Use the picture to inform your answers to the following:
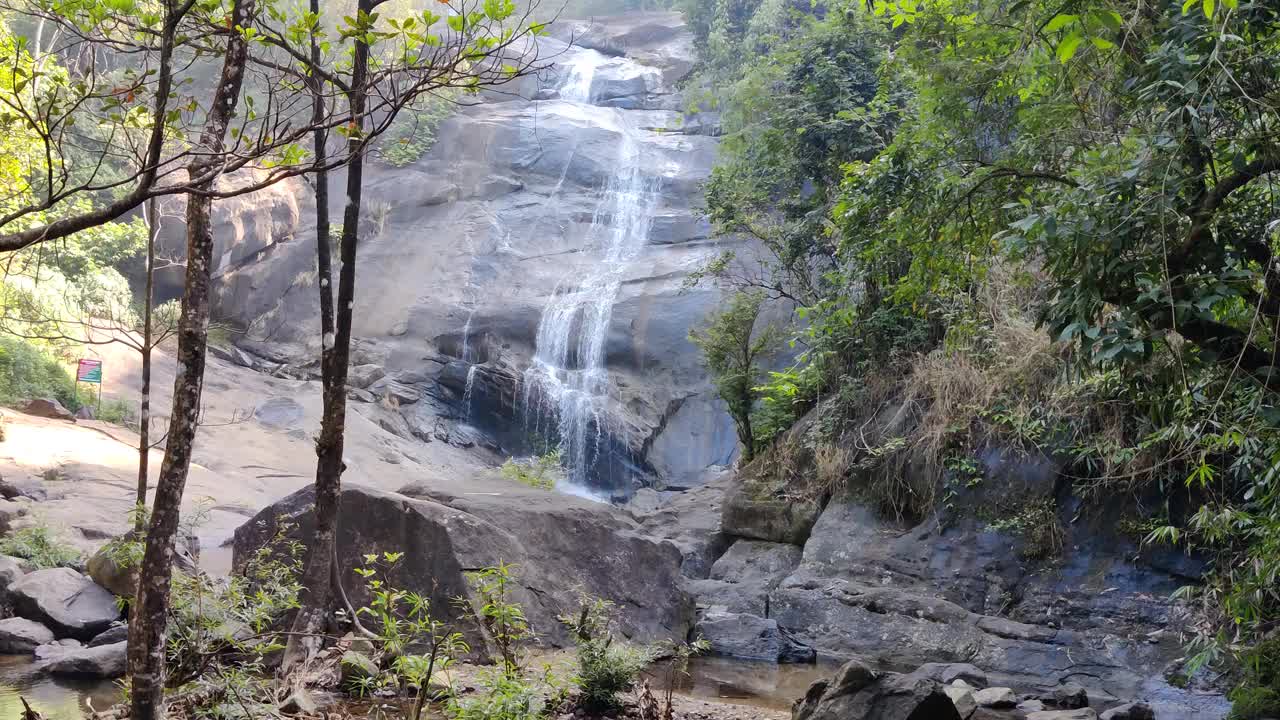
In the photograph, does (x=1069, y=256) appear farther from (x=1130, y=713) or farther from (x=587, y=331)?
(x=587, y=331)

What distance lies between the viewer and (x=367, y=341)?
26.6m

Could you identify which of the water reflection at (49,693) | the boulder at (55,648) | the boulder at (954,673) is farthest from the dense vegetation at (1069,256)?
the boulder at (55,648)

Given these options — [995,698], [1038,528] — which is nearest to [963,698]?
[995,698]

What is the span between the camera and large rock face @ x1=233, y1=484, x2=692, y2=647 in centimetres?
871

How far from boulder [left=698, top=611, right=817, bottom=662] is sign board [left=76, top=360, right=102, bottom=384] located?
40.5 feet

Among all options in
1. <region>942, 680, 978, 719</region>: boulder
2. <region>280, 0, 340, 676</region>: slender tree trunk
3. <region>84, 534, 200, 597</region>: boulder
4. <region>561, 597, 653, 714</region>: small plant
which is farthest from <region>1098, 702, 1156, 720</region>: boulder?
<region>84, 534, 200, 597</region>: boulder

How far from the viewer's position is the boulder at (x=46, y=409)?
713 inches

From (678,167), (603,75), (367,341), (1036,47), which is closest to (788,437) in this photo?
(1036,47)

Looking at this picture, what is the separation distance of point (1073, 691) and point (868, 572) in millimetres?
3511

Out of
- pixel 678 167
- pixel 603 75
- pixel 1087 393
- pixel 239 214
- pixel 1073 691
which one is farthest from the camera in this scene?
pixel 603 75

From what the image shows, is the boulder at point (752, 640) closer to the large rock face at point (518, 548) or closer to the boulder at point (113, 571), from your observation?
the large rock face at point (518, 548)

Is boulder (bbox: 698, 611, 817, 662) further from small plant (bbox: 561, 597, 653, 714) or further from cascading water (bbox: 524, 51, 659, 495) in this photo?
cascading water (bbox: 524, 51, 659, 495)

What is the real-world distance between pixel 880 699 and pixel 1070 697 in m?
3.10

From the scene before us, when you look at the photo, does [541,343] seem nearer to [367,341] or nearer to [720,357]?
[367,341]
